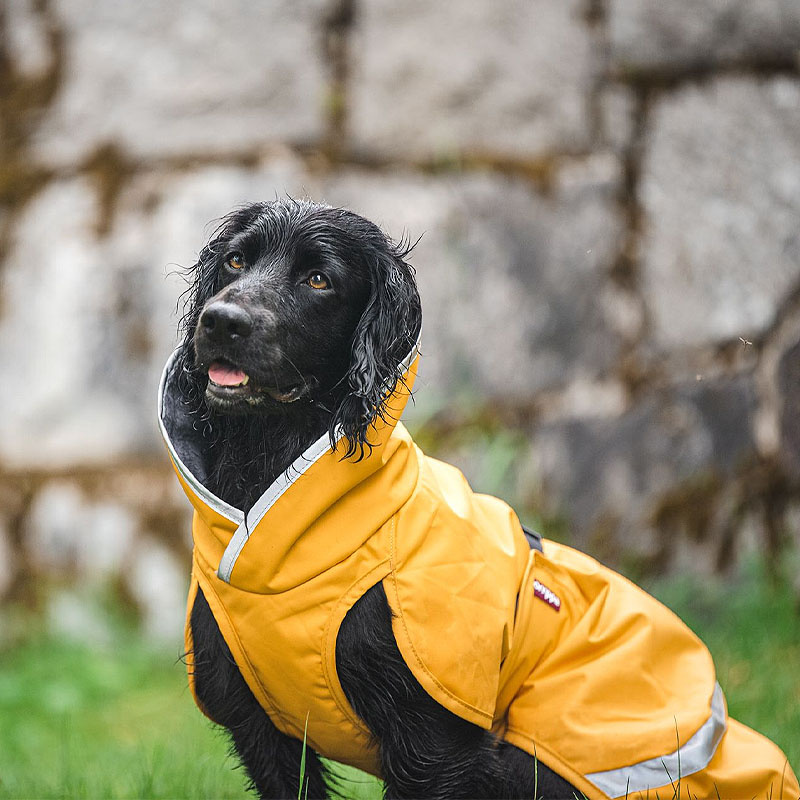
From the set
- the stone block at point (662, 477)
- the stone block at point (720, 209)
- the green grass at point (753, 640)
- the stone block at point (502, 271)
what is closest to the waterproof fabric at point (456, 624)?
the green grass at point (753, 640)

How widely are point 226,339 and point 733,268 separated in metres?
3.51

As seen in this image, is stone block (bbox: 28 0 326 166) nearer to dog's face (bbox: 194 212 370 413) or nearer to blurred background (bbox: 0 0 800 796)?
blurred background (bbox: 0 0 800 796)

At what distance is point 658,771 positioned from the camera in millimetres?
2270

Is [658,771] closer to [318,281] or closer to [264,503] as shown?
[264,503]

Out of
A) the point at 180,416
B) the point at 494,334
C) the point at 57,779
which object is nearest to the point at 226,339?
the point at 180,416

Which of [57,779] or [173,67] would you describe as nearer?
[57,779]

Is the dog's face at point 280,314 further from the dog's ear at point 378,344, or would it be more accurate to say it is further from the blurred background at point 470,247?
the blurred background at point 470,247

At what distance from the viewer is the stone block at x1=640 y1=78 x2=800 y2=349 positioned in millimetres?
4988

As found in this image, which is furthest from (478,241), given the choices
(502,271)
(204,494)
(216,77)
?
(204,494)

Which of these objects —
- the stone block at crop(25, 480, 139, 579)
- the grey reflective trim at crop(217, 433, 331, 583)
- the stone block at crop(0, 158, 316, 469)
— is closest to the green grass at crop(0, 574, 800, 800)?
the stone block at crop(25, 480, 139, 579)

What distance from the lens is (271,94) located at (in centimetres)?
518

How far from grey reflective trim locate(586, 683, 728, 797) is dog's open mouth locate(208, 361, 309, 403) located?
3.83ft

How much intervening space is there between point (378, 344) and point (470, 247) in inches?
109

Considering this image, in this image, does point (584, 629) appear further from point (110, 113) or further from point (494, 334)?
point (110, 113)
